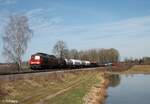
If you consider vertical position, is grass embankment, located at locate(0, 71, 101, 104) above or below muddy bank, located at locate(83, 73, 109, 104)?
above

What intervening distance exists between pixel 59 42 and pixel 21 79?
114m

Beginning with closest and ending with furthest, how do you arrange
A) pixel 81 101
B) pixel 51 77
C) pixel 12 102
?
pixel 12 102 < pixel 81 101 < pixel 51 77

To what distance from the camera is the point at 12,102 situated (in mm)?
22625

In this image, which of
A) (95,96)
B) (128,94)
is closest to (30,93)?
(95,96)

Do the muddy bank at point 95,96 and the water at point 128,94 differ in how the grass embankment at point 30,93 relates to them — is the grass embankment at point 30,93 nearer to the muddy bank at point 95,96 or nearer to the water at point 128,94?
the muddy bank at point 95,96

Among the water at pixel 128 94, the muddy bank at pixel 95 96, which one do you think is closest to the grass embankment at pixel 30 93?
the muddy bank at pixel 95 96

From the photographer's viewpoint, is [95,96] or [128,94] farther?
[128,94]

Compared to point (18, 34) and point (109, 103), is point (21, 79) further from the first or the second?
point (18, 34)

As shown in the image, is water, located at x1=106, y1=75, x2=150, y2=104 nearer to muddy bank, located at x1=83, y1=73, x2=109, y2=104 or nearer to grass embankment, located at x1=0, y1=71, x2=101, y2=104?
muddy bank, located at x1=83, y1=73, x2=109, y2=104

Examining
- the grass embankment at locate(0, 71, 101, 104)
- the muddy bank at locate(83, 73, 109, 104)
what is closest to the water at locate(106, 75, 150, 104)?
the muddy bank at locate(83, 73, 109, 104)

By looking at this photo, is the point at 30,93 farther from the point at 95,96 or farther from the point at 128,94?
the point at 128,94

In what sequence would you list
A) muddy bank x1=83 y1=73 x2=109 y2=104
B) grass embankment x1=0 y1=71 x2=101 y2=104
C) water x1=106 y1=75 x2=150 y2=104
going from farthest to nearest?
water x1=106 y1=75 x2=150 y2=104 → muddy bank x1=83 y1=73 x2=109 y2=104 → grass embankment x1=0 y1=71 x2=101 y2=104

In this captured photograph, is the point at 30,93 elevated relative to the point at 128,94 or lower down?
elevated

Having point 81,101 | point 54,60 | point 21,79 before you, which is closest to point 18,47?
point 54,60
